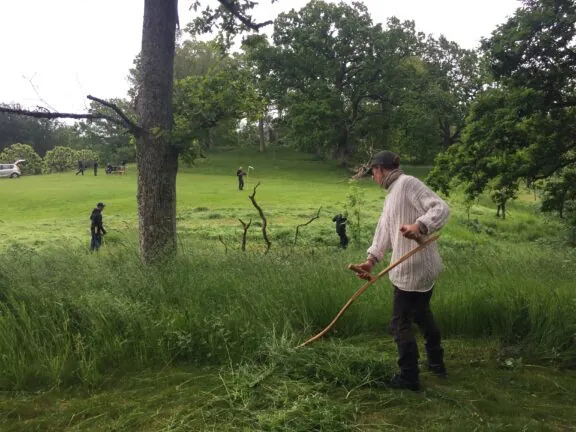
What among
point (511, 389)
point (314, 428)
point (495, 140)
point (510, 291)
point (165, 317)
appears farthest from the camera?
point (495, 140)

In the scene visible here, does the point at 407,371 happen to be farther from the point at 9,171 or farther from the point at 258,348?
the point at 9,171

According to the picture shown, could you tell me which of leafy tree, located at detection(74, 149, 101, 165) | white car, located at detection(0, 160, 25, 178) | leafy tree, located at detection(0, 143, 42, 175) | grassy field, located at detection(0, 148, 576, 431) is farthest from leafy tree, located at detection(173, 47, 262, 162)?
leafy tree, located at detection(0, 143, 42, 175)

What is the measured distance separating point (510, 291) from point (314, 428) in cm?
273

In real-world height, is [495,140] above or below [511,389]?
above

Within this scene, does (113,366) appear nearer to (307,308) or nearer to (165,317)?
(165,317)

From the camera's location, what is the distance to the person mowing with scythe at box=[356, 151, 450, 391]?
143 inches

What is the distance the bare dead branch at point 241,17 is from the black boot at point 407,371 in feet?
18.6

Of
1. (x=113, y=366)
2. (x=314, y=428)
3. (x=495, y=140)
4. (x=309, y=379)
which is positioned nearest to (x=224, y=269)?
(x=113, y=366)

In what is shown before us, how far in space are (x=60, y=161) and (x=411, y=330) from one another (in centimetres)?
6262

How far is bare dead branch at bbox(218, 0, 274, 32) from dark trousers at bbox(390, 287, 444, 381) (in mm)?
5398

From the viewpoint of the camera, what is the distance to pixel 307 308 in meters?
4.89

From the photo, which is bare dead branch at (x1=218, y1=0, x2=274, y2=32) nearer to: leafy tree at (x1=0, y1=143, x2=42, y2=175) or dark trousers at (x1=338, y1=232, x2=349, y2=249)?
dark trousers at (x1=338, y1=232, x2=349, y2=249)

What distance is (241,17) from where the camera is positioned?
25.4ft

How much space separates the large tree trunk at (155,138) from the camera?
257 inches
